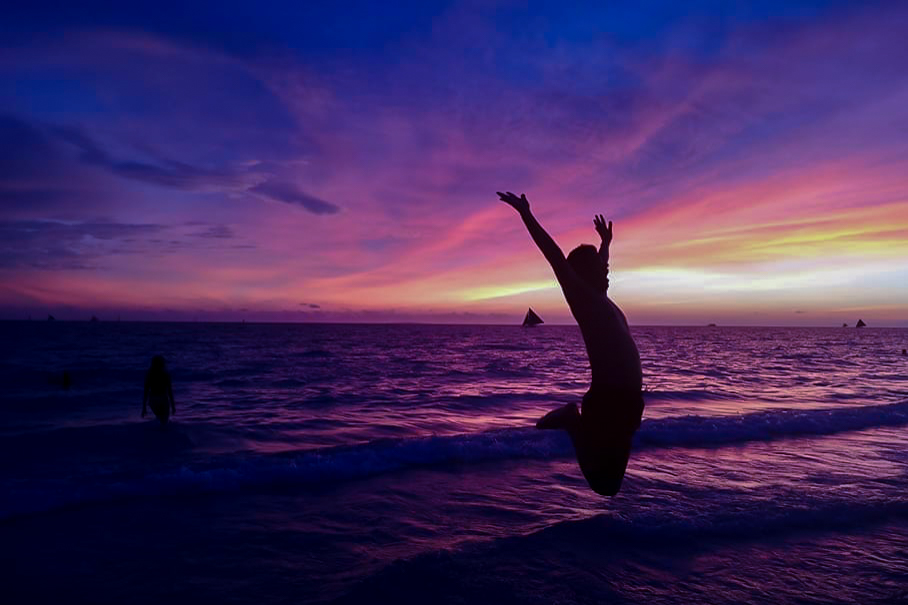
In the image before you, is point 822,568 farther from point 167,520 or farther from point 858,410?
point 858,410

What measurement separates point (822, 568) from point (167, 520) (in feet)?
33.0

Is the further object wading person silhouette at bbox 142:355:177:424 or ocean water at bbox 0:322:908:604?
wading person silhouette at bbox 142:355:177:424

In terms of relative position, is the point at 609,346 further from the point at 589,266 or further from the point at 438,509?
the point at 438,509

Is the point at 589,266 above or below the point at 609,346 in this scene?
above

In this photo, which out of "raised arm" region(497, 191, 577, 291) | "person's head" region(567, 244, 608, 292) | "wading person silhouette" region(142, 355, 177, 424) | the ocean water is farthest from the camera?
"wading person silhouette" region(142, 355, 177, 424)

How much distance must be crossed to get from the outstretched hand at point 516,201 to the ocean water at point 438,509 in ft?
16.1

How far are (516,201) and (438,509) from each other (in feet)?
24.4

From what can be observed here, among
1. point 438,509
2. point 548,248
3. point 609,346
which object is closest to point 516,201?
point 548,248

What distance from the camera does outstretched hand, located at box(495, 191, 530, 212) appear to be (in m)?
3.88

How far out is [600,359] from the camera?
3.88 m

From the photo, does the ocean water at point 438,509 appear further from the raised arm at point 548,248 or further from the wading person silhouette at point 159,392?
the raised arm at point 548,248

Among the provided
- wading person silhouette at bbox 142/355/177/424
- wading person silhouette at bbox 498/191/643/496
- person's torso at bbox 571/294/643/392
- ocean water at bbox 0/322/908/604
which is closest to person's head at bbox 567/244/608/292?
wading person silhouette at bbox 498/191/643/496

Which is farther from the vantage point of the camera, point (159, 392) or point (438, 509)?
point (159, 392)

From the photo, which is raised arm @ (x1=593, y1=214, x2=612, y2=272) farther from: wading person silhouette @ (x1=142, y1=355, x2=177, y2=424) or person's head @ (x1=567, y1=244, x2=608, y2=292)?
wading person silhouette @ (x1=142, y1=355, x2=177, y2=424)
